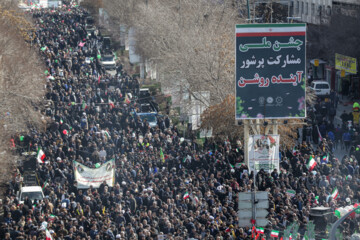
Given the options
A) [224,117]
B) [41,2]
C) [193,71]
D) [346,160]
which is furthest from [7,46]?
[41,2]

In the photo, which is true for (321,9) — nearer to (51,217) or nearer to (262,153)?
(262,153)

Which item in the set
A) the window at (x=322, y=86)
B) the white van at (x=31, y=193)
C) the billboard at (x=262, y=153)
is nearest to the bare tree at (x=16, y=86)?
the white van at (x=31, y=193)

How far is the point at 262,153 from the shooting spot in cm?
2950

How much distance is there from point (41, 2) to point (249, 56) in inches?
3320

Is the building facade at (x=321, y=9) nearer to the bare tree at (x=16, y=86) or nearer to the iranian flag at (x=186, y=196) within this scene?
the bare tree at (x=16, y=86)

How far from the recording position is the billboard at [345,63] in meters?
46.6

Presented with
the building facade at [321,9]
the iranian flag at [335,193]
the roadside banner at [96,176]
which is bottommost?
the iranian flag at [335,193]

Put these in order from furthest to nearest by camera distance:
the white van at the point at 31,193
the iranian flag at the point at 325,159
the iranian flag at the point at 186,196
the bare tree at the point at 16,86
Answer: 1. the bare tree at the point at 16,86
2. the iranian flag at the point at 325,159
3. the white van at the point at 31,193
4. the iranian flag at the point at 186,196

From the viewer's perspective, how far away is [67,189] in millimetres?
28453

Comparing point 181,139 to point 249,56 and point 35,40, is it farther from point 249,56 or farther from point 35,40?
point 35,40

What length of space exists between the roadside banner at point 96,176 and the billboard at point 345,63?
2091cm

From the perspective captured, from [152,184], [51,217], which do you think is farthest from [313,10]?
[51,217]

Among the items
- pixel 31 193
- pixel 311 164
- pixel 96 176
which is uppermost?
pixel 311 164

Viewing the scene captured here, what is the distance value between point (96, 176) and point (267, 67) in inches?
236
